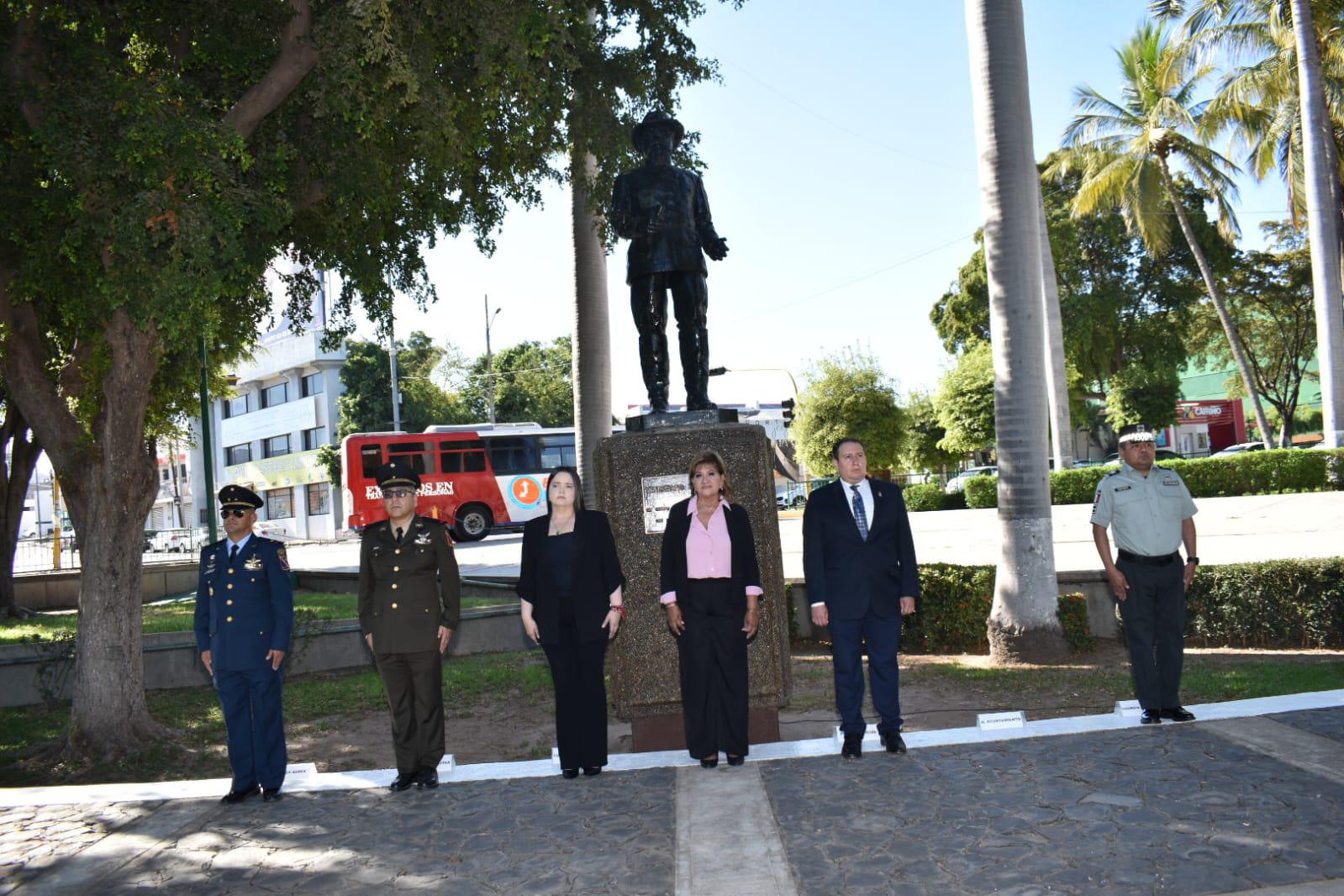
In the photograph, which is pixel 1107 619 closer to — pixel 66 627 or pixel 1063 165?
pixel 66 627

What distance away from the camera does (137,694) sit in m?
8.12

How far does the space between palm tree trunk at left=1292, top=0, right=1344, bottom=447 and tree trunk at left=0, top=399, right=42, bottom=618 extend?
80.8 ft

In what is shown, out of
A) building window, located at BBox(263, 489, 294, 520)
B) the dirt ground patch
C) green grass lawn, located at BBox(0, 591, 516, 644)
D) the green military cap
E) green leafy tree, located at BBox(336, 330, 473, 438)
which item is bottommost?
the dirt ground patch

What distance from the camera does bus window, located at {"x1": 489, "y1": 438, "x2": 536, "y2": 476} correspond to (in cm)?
3198

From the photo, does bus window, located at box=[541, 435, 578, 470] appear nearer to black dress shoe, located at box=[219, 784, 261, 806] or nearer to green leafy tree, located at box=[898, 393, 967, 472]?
green leafy tree, located at box=[898, 393, 967, 472]

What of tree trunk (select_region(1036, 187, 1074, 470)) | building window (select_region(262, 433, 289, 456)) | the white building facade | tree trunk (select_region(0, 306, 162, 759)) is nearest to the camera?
tree trunk (select_region(0, 306, 162, 759))

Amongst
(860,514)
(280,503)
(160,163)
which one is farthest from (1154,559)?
(280,503)

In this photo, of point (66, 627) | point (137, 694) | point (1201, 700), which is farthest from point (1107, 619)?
point (66, 627)

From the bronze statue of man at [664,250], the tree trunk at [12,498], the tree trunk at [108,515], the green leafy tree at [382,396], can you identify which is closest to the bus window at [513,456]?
the green leafy tree at [382,396]

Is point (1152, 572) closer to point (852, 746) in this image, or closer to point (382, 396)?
point (852, 746)

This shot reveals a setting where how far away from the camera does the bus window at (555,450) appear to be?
32.6 m

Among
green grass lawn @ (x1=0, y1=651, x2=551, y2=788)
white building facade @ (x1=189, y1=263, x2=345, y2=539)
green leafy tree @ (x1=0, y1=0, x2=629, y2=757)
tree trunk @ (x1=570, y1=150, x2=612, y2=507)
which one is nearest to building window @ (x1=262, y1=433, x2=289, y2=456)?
white building facade @ (x1=189, y1=263, x2=345, y2=539)

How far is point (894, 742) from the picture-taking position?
5.78 meters

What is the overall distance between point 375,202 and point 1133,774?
7.22 metres
